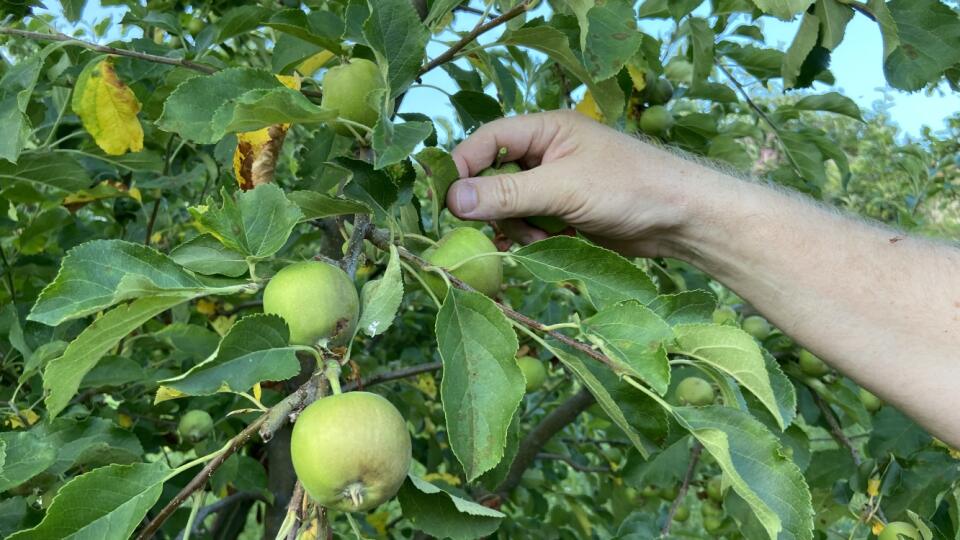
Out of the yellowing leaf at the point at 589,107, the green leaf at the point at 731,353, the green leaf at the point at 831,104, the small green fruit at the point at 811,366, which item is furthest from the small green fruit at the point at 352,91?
the small green fruit at the point at 811,366

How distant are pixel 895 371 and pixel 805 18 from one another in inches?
31.3

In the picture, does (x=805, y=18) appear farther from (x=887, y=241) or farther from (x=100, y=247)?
(x=100, y=247)

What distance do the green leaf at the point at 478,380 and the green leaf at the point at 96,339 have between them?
38 cm

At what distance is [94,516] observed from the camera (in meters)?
1.02

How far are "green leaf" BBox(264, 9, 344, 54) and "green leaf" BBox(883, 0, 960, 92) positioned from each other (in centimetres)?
112

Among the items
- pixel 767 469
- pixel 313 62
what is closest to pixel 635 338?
pixel 767 469

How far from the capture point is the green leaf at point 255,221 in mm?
1140

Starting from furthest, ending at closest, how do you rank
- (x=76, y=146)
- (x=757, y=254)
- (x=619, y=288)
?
1. (x=76, y=146)
2. (x=757, y=254)
3. (x=619, y=288)

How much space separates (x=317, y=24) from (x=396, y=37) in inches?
11.7

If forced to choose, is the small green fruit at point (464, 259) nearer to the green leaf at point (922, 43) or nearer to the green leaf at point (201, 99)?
the green leaf at point (201, 99)

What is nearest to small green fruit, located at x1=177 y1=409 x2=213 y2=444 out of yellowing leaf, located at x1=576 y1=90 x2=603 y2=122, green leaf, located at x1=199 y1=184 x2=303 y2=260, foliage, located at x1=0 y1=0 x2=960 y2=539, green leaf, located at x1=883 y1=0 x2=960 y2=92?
foliage, located at x1=0 y1=0 x2=960 y2=539

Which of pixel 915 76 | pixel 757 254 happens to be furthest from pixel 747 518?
pixel 915 76

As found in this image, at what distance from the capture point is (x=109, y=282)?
111 centimetres

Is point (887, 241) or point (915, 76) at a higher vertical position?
point (915, 76)
